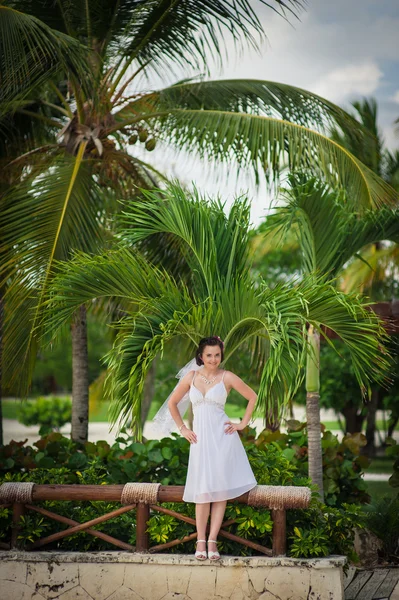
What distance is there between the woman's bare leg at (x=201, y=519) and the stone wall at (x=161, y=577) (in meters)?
0.12

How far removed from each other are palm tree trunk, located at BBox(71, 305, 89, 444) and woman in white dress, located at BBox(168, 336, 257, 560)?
3.92 metres

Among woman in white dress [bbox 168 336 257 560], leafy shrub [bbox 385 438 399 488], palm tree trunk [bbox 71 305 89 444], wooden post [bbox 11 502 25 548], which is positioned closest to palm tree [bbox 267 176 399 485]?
leafy shrub [bbox 385 438 399 488]

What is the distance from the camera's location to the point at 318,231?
6.88 meters

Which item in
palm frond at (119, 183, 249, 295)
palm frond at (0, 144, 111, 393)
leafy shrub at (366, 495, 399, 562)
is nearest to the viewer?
palm frond at (119, 183, 249, 295)

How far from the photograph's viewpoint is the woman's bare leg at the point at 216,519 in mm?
4969

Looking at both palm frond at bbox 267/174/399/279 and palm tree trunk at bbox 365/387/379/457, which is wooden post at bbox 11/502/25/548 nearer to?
palm frond at bbox 267/174/399/279

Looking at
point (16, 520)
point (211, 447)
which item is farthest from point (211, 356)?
point (16, 520)

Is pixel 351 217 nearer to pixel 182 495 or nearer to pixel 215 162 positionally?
pixel 215 162

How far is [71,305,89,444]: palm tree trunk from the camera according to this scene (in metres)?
8.82

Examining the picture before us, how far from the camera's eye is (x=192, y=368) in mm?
5203

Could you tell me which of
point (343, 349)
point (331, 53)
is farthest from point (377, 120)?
point (343, 349)

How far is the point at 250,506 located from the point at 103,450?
2.37 metres

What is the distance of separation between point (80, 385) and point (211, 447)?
4285mm

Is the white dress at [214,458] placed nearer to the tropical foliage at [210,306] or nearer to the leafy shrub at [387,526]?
the tropical foliage at [210,306]
